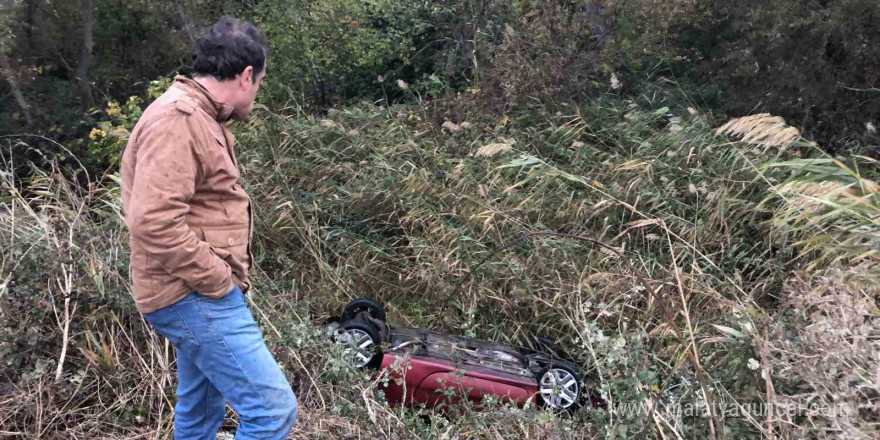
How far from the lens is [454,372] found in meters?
3.47


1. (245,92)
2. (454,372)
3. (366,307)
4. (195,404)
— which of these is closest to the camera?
(245,92)

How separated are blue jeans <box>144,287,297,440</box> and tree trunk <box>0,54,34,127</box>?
17.3 feet

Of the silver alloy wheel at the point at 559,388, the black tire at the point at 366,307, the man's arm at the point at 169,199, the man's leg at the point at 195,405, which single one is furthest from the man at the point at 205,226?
the black tire at the point at 366,307

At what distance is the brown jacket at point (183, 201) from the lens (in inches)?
82.7

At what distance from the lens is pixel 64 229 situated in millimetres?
4047

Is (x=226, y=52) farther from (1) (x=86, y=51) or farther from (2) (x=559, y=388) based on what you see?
(1) (x=86, y=51)

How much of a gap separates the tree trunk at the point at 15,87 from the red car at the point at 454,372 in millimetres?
4600

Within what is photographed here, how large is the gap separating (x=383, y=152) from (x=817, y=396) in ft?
13.8

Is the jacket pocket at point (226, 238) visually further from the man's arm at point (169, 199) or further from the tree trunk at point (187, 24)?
the tree trunk at point (187, 24)

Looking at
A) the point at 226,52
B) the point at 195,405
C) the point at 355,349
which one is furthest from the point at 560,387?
the point at 226,52

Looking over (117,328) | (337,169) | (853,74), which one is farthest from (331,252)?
(853,74)

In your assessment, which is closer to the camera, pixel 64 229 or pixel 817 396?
pixel 817 396

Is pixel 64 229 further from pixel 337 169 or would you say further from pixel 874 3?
pixel 874 3

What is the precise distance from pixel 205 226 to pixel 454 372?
163 centimetres
